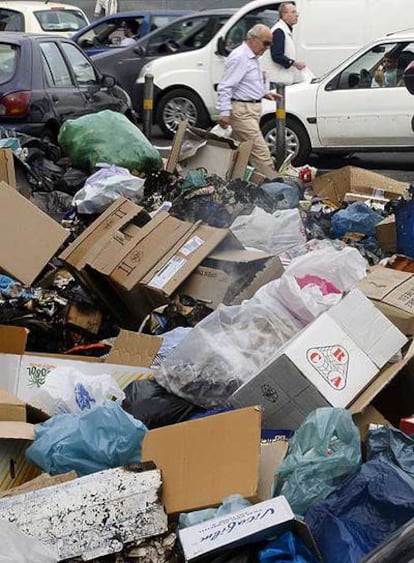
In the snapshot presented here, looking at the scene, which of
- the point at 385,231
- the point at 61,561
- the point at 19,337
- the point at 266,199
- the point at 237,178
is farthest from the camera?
the point at 237,178

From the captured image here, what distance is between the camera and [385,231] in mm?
6980

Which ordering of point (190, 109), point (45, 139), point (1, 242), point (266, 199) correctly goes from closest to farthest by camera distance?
point (1, 242), point (266, 199), point (45, 139), point (190, 109)

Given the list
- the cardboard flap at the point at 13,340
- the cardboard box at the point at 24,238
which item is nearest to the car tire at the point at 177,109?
the cardboard box at the point at 24,238

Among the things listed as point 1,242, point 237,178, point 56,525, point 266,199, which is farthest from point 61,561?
point 237,178

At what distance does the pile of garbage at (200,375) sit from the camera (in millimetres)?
3656

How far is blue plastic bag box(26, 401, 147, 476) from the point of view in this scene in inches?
162

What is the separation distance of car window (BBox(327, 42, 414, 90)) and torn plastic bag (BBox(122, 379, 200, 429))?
775cm

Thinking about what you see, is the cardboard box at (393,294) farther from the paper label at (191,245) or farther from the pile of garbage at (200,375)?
the paper label at (191,245)

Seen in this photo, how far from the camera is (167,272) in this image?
19.4 feet

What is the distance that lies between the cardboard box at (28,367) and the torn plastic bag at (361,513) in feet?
5.01

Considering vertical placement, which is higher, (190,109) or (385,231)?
(385,231)

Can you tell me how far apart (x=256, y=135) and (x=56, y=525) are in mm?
6638

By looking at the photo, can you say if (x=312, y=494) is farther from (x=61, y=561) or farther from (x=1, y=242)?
(x=1, y=242)

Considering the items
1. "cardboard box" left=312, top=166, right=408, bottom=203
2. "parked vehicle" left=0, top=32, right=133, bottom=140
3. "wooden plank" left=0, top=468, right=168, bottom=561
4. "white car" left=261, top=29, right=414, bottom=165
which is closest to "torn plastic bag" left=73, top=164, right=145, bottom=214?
"cardboard box" left=312, top=166, right=408, bottom=203
